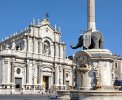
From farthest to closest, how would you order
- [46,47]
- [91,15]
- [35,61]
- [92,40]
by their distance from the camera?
[46,47] < [35,61] < [91,15] < [92,40]

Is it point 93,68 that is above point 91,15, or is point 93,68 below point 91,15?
below

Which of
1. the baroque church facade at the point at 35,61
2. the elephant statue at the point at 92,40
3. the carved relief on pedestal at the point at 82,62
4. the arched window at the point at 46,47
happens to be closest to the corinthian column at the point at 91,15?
the elephant statue at the point at 92,40

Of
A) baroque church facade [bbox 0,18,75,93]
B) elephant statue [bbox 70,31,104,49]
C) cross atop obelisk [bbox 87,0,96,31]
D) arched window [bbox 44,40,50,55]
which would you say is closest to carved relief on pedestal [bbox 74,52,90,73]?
elephant statue [bbox 70,31,104,49]

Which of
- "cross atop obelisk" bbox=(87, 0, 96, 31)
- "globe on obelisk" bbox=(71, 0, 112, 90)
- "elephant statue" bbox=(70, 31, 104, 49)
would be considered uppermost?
"cross atop obelisk" bbox=(87, 0, 96, 31)

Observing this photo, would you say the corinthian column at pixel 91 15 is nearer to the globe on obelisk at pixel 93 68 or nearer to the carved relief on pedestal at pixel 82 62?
the globe on obelisk at pixel 93 68

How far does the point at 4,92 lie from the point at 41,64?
11.2 m

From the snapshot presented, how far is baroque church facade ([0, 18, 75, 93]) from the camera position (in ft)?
174

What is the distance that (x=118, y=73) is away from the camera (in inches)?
3056

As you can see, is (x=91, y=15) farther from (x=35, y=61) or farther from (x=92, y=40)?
(x=35, y=61)

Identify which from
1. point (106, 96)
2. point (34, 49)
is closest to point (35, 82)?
point (34, 49)

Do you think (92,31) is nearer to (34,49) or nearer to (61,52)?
(34,49)

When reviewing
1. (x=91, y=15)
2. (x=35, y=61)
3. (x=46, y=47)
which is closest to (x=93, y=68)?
(x=91, y=15)

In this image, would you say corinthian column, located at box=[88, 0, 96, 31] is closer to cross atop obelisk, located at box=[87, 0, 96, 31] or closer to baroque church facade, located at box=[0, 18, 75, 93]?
cross atop obelisk, located at box=[87, 0, 96, 31]

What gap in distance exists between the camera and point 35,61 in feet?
191
